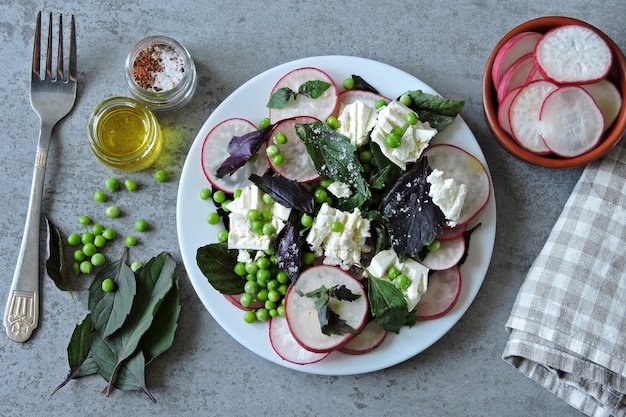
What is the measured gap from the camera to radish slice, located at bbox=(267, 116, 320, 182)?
7.88 ft

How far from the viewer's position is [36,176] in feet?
8.38

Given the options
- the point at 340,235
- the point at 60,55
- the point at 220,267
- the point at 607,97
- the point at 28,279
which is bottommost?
the point at 28,279

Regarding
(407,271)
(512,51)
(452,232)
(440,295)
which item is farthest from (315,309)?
(512,51)

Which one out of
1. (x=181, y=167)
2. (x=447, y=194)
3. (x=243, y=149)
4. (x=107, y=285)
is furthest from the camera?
(x=181, y=167)

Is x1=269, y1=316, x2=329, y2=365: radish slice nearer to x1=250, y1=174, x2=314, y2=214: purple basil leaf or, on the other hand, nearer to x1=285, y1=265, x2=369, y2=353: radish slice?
x1=285, y1=265, x2=369, y2=353: radish slice

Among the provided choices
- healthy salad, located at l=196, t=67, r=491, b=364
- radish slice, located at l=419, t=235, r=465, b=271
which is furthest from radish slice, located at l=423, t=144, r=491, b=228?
radish slice, located at l=419, t=235, r=465, b=271

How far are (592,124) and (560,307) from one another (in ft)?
2.16

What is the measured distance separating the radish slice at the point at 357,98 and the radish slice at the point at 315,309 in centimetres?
59

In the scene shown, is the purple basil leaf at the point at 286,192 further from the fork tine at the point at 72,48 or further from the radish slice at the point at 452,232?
the fork tine at the point at 72,48

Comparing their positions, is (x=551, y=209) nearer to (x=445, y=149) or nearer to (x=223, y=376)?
(x=445, y=149)

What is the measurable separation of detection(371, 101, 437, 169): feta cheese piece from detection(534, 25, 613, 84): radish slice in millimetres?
461

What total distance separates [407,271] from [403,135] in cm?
47

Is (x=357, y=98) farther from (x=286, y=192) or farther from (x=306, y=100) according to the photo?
(x=286, y=192)

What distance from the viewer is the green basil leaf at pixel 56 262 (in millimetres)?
2512
